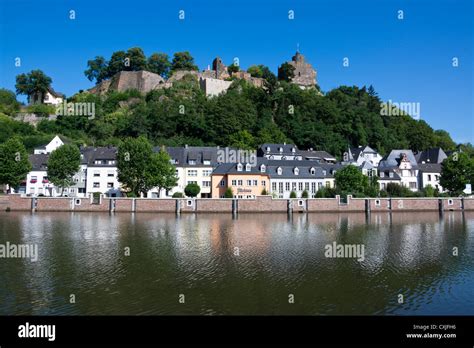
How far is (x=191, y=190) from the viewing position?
189ft

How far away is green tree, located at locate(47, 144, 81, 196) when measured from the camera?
189 ft

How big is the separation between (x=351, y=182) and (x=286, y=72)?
70.0 meters

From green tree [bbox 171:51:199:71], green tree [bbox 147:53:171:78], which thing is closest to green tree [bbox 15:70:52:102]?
green tree [bbox 147:53:171:78]

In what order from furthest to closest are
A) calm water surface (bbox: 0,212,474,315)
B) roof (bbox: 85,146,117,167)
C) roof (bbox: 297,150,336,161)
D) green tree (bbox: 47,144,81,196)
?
roof (bbox: 297,150,336,161) → roof (bbox: 85,146,117,167) → green tree (bbox: 47,144,81,196) → calm water surface (bbox: 0,212,474,315)

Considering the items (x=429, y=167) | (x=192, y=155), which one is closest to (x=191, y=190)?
(x=192, y=155)

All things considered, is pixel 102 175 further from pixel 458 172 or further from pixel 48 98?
pixel 458 172

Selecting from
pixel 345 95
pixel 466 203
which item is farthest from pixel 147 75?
pixel 466 203

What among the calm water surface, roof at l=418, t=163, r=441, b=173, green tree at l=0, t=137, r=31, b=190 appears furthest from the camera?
roof at l=418, t=163, r=441, b=173

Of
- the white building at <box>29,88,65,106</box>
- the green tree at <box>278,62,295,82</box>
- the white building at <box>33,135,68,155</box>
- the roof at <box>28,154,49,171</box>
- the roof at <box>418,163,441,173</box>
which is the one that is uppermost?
the green tree at <box>278,62,295,82</box>

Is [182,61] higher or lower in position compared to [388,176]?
higher

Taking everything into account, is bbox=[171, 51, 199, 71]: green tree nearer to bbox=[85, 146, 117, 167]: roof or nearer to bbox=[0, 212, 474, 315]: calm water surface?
bbox=[85, 146, 117, 167]: roof

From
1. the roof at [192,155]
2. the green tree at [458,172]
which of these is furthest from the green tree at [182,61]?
the green tree at [458,172]

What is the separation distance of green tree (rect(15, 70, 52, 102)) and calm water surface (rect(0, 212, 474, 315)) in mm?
76425

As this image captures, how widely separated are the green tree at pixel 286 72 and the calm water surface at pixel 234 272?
296 ft
